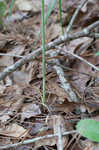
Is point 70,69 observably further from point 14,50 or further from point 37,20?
point 37,20

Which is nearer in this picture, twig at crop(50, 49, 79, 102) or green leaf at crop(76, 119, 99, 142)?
green leaf at crop(76, 119, 99, 142)

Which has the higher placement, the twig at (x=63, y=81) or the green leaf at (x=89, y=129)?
the twig at (x=63, y=81)

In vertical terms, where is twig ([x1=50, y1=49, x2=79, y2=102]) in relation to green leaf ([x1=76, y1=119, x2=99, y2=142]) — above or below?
above

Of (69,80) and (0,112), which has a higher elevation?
(69,80)

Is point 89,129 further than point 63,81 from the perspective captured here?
No

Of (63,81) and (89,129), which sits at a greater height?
(63,81)

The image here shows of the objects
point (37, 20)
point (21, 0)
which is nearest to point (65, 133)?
point (37, 20)

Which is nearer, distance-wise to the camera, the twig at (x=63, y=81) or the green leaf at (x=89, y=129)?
the green leaf at (x=89, y=129)

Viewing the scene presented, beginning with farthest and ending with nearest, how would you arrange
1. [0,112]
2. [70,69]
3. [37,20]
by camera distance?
[37,20] → [70,69] → [0,112]
